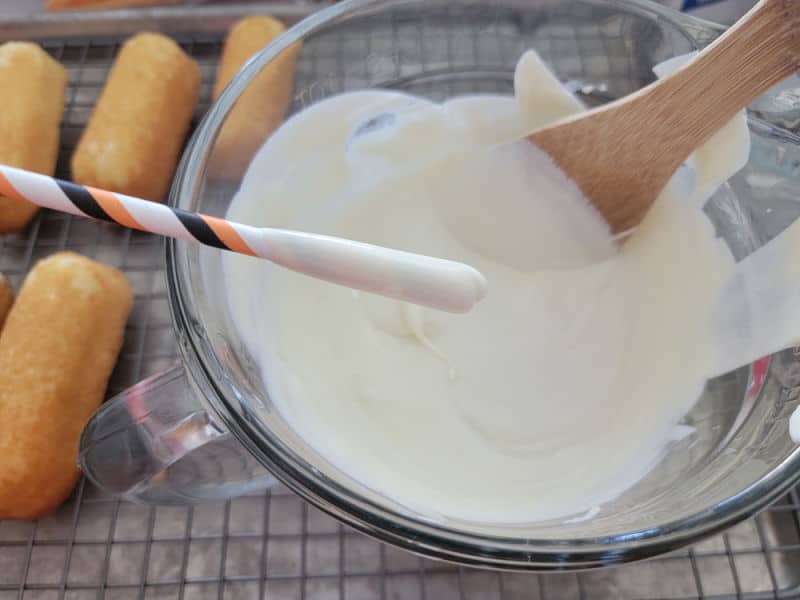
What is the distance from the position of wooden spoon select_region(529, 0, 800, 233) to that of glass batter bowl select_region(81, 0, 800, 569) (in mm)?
61

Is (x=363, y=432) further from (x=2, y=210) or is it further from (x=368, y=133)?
(x=2, y=210)

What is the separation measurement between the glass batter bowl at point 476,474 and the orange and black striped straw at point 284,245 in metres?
0.07

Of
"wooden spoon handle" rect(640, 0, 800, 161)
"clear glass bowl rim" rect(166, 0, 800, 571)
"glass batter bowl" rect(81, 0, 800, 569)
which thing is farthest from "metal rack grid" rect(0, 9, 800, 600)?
"wooden spoon handle" rect(640, 0, 800, 161)

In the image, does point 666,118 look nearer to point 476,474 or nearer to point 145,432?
point 476,474

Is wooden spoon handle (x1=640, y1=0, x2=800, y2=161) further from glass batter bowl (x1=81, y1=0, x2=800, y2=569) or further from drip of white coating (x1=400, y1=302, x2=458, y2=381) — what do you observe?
drip of white coating (x1=400, y1=302, x2=458, y2=381)

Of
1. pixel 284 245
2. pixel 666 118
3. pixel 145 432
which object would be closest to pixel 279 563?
pixel 145 432

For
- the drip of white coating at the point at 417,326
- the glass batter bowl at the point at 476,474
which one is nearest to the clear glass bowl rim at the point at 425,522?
the glass batter bowl at the point at 476,474

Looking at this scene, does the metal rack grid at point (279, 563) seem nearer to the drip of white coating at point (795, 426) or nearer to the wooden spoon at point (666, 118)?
the drip of white coating at point (795, 426)

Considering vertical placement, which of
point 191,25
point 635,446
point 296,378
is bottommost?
point 635,446

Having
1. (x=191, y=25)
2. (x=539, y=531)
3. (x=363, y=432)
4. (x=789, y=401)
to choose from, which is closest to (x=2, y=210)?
(x=191, y=25)

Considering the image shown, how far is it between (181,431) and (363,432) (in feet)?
0.35

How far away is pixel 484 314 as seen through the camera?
0.50 m

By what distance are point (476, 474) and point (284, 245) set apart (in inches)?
7.6

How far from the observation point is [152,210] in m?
0.32
